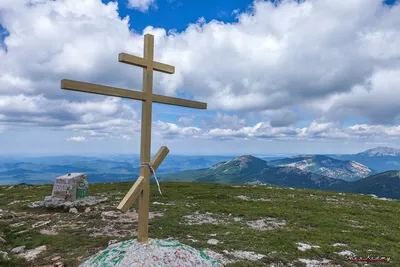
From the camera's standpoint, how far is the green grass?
11938mm

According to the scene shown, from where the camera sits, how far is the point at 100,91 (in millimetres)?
7188

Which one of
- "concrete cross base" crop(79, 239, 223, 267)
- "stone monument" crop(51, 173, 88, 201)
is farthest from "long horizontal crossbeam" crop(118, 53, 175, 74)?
"stone monument" crop(51, 173, 88, 201)

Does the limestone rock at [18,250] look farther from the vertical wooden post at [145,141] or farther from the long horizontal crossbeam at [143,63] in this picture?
the long horizontal crossbeam at [143,63]

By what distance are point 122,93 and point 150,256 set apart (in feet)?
14.6

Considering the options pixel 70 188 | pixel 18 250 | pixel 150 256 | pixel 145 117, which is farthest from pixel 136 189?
pixel 70 188

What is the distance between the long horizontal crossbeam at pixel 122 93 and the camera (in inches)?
260

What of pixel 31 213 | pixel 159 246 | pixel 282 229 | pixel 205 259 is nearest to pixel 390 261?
pixel 282 229

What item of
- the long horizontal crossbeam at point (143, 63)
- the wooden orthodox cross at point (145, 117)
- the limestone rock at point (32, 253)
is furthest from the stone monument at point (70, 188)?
the long horizontal crossbeam at point (143, 63)

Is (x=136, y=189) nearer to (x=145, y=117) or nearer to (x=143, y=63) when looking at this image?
(x=145, y=117)

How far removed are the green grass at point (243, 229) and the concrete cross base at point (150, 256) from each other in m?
2.47

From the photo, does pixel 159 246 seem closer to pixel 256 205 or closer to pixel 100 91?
pixel 100 91

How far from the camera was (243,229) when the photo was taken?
1533 centimetres

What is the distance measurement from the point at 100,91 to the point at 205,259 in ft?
19.2

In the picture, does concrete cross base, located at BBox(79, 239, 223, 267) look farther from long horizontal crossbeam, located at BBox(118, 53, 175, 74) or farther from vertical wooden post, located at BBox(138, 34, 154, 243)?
long horizontal crossbeam, located at BBox(118, 53, 175, 74)
